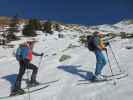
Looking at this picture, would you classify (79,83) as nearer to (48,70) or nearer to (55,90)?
(55,90)

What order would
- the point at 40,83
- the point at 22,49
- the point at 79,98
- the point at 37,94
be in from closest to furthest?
the point at 79,98 → the point at 37,94 → the point at 22,49 → the point at 40,83

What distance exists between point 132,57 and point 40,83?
5503 mm

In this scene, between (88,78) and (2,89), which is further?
(2,89)

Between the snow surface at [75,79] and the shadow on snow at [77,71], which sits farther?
the shadow on snow at [77,71]

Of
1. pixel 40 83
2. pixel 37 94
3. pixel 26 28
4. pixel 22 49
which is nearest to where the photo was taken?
pixel 37 94

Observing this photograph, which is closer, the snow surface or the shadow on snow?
the snow surface

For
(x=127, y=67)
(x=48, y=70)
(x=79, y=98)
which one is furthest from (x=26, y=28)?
(x=79, y=98)

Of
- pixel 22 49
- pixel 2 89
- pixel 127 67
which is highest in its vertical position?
pixel 22 49

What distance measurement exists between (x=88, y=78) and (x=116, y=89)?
2.78 meters

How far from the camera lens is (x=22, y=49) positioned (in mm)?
13844

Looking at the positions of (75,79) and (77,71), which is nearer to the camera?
(75,79)

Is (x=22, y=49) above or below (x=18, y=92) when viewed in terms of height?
above

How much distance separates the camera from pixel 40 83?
14.8 m

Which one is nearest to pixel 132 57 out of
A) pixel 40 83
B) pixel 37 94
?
pixel 40 83
